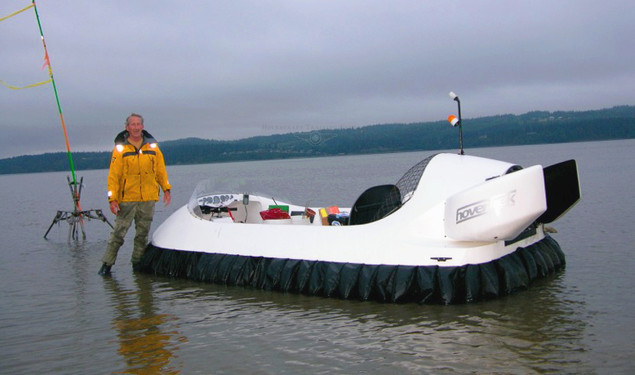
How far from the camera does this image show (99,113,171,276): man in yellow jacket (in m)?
7.35

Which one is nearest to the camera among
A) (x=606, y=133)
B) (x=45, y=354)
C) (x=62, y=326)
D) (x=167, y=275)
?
(x=45, y=354)

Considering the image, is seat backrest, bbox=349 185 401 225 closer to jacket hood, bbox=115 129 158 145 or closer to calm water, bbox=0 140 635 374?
calm water, bbox=0 140 635 374

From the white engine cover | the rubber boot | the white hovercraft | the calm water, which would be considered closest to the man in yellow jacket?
the rubber boot

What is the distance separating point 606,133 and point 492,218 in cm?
11399

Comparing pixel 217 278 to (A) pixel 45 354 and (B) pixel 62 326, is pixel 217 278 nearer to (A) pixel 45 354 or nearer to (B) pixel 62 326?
(B) pixel 62 326

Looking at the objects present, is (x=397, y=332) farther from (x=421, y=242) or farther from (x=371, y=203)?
(x=371, y=203)

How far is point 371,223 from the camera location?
575 centimetres

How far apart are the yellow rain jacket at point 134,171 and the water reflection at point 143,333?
116cm

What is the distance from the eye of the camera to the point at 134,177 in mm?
7465

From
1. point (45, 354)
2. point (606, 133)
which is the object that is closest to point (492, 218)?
point (45, 354)

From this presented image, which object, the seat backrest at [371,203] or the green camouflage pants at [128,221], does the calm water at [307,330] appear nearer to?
Result: the green camouflage pants at [128,221]

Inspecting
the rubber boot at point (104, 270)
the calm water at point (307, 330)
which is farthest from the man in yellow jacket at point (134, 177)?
the calm water at point (307, 330)

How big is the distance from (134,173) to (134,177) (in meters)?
0.05

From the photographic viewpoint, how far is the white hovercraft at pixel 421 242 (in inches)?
201
